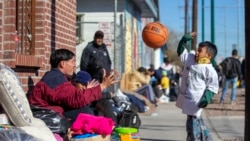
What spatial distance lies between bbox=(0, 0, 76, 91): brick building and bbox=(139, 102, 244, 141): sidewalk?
11.4ft

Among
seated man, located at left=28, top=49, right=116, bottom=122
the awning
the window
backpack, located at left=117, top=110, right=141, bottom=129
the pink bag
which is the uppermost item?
the awning

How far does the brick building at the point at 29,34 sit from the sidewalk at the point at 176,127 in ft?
11.4

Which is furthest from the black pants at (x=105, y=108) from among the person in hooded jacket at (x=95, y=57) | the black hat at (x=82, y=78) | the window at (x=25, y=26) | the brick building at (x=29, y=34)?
the person in hooded jacket at (x=95, y=57)

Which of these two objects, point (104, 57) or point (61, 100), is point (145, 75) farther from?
point (61, 100)

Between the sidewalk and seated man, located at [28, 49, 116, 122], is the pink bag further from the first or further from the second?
the sidewalk

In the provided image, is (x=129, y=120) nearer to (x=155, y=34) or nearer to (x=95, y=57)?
(x=155, y=34)

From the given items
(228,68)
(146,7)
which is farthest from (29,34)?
(146,7)

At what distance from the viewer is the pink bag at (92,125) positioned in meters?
5.57

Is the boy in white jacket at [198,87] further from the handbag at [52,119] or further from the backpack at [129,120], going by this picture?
the handbag at [52,119]

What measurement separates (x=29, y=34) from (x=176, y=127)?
5.96 meters

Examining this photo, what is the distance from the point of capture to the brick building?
21.8 feet

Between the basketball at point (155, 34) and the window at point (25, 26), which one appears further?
the basketball at point (155, 34)

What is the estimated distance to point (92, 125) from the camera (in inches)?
220

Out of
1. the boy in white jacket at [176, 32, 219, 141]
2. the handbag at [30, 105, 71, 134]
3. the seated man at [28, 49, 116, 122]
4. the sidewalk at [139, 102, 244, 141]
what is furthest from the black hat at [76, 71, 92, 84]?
the sidewalk at [139, 102, 244, 141]
